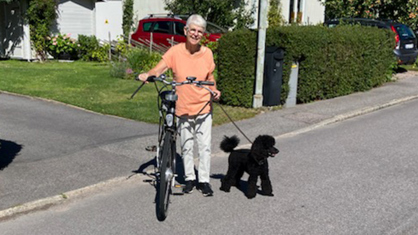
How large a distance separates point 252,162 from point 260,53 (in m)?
5.14

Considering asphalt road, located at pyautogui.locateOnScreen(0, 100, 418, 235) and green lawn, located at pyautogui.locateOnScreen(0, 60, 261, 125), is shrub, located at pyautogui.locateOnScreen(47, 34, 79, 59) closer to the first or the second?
green lawn, located at pyautogui.locateOnScreen(0, 60, 261, 125)

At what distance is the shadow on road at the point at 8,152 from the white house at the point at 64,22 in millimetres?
11808

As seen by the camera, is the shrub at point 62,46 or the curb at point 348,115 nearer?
the curb at point 348,115

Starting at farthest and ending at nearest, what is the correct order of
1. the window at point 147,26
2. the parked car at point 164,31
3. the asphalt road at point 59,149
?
the window at point 147,26, the parked car at point 164,31, the asphalt road at point 59,149

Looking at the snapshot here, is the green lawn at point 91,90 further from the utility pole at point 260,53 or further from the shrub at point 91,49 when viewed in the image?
the shrub at point 91,49

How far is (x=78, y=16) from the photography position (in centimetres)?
2031

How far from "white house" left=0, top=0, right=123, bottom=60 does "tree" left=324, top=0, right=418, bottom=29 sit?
10.4m

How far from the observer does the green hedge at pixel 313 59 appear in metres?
9.91

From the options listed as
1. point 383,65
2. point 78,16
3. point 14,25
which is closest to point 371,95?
point 383,65

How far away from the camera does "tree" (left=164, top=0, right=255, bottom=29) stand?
2133 cm

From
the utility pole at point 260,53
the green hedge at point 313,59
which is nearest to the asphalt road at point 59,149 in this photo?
the green hedge at point 313,59

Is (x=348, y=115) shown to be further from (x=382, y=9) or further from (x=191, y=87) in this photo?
(x=382, y=9)

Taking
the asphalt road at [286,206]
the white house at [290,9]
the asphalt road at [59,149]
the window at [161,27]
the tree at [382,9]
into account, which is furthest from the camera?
the white house at [290,9]

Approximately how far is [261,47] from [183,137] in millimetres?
5193
